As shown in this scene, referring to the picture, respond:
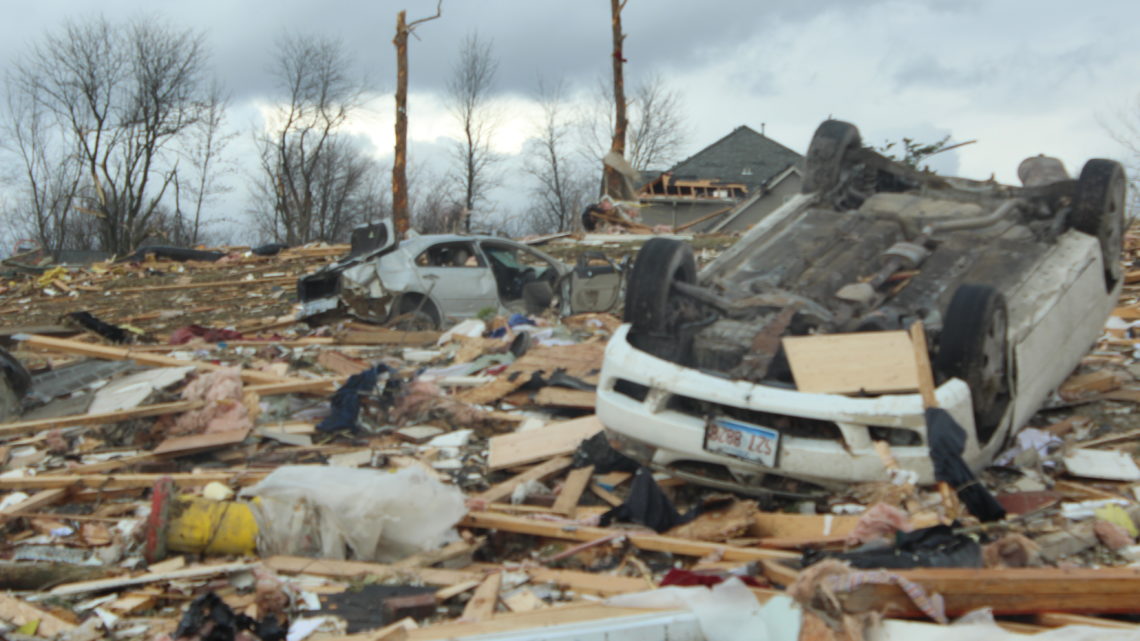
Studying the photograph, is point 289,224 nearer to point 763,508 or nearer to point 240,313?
point 240,313

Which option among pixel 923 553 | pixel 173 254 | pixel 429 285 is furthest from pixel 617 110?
pixel 923 553

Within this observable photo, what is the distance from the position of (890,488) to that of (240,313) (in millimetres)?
12906

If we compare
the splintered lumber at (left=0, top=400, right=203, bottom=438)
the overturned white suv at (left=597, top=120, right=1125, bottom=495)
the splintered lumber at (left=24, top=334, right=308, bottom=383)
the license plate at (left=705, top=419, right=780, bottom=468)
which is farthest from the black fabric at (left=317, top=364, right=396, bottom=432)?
the license plate at (left=705, top=419, right=780, bottom=468)

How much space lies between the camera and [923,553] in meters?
3.84

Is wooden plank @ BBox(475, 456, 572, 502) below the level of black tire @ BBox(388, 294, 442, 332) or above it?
below

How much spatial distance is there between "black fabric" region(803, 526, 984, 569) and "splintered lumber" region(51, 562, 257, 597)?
264 cm

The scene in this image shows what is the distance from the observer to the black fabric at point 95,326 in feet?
39.2

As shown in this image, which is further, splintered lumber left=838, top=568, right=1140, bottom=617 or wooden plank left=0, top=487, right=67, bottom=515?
wooden plank left=0, top=487, right=67, bottom=515

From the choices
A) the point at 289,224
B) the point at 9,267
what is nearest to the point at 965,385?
the point at 9,267

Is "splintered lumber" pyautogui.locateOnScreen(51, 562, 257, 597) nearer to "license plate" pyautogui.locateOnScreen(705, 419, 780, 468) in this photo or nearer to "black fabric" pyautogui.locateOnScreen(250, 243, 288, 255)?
"license plate" pyautogui.locateOnScreen(705, 419, 780, 468)

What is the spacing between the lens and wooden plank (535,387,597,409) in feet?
24.9

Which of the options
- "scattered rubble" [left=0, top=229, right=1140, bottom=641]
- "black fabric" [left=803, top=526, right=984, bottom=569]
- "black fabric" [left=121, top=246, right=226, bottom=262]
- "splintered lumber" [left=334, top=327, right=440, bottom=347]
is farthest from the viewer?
"black fabric" [left=121, top=246, right=226, bottom=262]

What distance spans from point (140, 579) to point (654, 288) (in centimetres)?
312

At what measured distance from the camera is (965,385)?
480 cm
